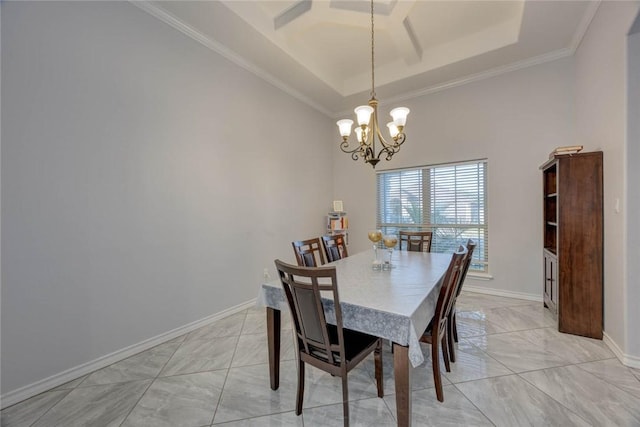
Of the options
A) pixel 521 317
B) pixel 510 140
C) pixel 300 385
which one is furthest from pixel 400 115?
pixel 521 317

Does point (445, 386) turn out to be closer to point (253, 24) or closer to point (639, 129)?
point (639, 129)

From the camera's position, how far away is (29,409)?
5.56 ft

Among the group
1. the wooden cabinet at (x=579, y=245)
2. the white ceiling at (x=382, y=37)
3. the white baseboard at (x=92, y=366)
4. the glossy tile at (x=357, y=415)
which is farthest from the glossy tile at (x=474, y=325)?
the white ceiling at (x=382, y=37)

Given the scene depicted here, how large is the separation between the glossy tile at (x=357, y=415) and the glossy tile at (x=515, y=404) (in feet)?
1.92

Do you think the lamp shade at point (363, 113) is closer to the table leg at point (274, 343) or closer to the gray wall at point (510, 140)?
the table leg at point (274, 343)

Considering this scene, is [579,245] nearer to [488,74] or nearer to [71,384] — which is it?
[488,74]

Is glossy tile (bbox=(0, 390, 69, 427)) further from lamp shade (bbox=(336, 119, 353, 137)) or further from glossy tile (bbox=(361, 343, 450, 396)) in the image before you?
lamp shade (bbox=(336, 119, 353, 137))

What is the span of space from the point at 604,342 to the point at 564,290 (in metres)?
0.48

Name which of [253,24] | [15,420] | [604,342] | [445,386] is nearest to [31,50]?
[253,24]

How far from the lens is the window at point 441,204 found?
387 cm

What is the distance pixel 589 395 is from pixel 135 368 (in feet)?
10.6

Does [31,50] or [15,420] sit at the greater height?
[31,50]

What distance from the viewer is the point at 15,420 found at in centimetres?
160

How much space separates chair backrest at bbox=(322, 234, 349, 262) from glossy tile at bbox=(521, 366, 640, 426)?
5.75 ft
